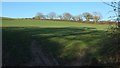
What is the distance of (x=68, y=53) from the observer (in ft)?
41.2

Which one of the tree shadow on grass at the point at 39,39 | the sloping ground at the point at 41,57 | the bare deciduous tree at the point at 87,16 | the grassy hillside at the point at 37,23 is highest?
the bare deciduous tree at the point at 87,16

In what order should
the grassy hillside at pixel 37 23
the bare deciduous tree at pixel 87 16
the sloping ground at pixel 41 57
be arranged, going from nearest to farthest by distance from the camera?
the bare deciduous tree at pixel 87 16 → the sloping ground at pixel 41 57 → the grassy hillside at pixel 37 23

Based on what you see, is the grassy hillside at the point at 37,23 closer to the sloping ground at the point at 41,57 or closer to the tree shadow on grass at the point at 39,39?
the tree shadow on grass at the point at 39,39

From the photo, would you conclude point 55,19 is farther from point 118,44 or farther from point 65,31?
point 118,44

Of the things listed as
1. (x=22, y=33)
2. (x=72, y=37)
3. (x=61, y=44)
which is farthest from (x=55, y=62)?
(x=22, y=33)

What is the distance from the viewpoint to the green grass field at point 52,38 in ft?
40.5

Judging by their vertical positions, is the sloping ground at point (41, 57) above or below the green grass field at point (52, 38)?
below

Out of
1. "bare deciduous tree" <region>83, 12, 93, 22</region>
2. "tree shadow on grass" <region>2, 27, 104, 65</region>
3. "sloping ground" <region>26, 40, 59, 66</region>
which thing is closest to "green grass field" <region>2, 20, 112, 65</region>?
"tree shadow on grass" <region>2, 27, 104, 65</region>

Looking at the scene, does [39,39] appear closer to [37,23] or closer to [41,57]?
[41,57]

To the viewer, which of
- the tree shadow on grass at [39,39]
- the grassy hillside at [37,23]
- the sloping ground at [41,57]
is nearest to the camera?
the sloping ground at [41,57]

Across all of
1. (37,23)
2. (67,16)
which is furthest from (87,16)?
(37,23)

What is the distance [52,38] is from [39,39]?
604 mm

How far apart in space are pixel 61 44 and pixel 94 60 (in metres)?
2.39

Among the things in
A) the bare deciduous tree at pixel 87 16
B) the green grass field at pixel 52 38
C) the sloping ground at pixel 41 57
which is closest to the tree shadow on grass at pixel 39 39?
the green grass field at pixel 52 38
